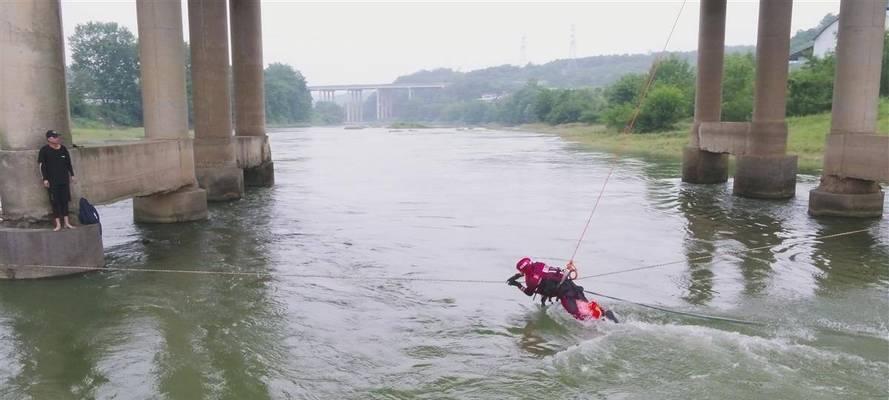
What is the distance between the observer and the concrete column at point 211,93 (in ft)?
70.8

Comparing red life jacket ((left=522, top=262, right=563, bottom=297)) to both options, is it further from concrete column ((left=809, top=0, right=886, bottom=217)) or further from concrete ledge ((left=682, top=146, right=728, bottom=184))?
concrete ledge ((left=682, top=146, right=728, bottom=184))

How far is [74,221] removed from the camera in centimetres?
1245

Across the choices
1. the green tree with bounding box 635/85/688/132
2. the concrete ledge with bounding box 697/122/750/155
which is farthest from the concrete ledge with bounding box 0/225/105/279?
the green tree with bounding box 635/85/688/132

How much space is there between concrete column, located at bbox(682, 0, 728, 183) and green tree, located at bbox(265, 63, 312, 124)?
122 m

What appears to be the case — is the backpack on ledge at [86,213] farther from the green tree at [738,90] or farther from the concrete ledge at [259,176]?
the green tree at [738,90]

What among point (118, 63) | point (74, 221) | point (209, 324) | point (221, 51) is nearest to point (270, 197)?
point (221, 51)

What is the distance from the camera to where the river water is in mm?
8141

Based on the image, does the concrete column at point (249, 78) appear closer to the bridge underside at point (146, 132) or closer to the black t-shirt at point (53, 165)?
the bridge underside at point (146, 132)

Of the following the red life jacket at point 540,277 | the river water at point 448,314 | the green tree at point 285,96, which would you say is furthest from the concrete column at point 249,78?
the green tree at point 285,96

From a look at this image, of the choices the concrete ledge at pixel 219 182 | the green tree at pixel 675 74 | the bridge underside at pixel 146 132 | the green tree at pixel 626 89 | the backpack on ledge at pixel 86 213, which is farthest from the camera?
the green tree at pixel 626 89

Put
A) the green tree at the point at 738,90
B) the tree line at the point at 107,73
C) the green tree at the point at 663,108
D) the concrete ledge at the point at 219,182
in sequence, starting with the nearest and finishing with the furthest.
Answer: the concrete ledge at the point at 219,182 → the green tree at the point at 738,90 → the green tree at the point at 663,108 → the tree line at the point at 107,73

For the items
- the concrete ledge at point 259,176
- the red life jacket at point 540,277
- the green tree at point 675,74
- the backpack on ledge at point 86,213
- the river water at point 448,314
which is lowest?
the river water at point 448,314

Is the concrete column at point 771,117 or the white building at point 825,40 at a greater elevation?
the white building at point 825,40

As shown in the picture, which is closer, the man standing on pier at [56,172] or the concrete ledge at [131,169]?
the man standing on pier at [56,172]
